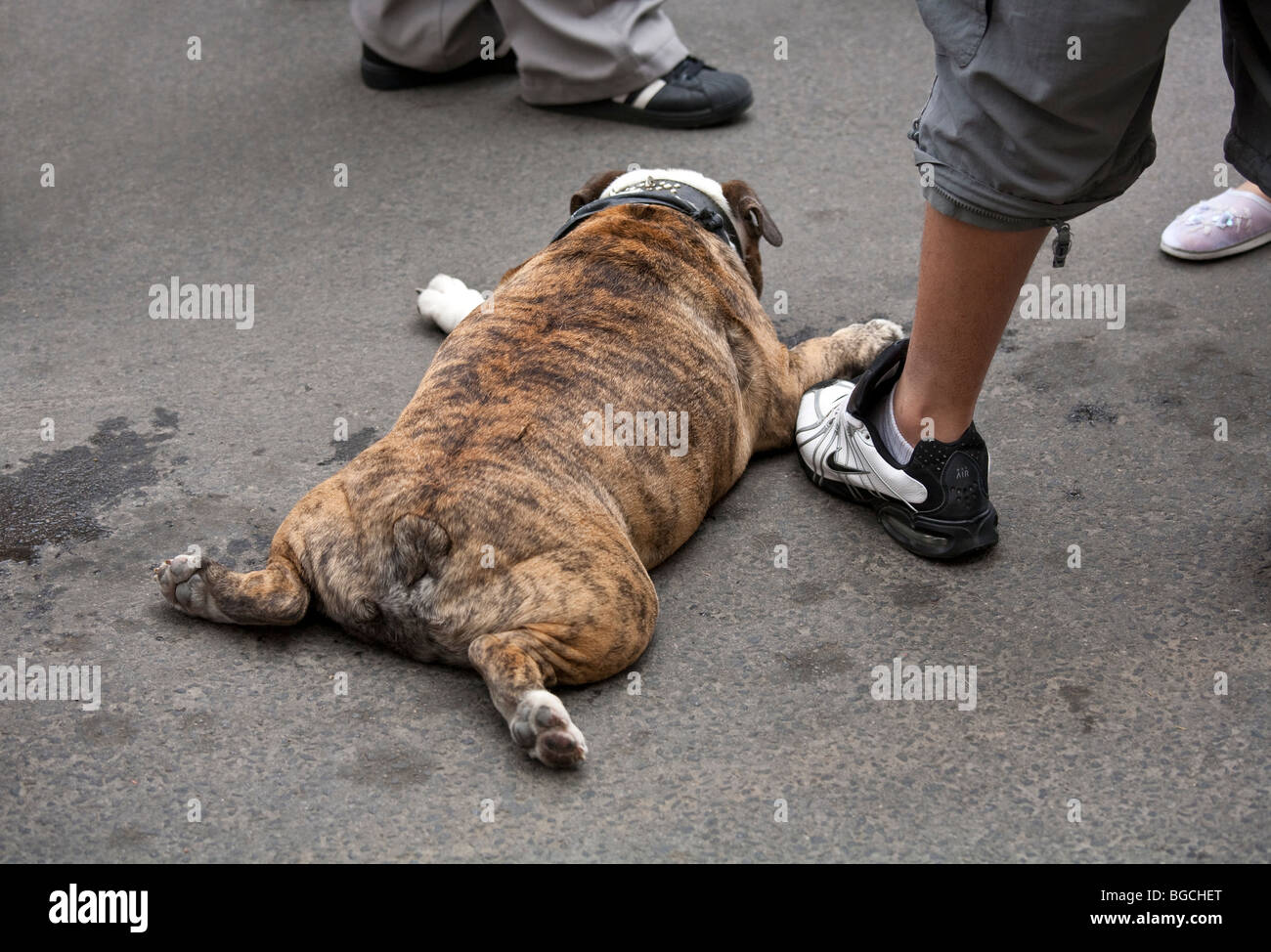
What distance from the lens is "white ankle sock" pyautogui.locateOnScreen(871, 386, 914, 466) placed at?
322 cm

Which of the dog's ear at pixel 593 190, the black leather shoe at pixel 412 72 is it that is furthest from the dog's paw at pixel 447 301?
the black leather shoe at pixel 412 72

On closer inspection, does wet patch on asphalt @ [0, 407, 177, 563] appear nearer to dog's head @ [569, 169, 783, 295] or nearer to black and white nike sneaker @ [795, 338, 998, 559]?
dog's head @ [569, 169, 783, 295]

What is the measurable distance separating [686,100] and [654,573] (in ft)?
9.60

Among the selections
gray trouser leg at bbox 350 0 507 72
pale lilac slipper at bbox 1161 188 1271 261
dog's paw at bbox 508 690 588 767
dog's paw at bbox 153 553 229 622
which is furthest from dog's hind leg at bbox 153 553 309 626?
gray trouser leg at bbox 350 0 507 72

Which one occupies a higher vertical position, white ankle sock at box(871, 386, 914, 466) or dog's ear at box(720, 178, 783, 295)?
dog's ear at box(720, 178, 783, 295)

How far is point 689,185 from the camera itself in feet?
12.1

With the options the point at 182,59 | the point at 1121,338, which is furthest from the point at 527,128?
the point at 1121,338

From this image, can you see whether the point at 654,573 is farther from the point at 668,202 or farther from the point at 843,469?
the point at 668,202

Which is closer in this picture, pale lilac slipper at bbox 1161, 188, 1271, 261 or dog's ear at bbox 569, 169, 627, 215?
dog's ear at bbox 569, 169, 627, 215

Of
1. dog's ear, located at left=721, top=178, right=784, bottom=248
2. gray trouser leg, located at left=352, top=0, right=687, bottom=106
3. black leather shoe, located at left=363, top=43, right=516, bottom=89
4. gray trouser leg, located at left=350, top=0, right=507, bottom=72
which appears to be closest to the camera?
dog's ear, located at left=721, top=178, right=784, bottom=248

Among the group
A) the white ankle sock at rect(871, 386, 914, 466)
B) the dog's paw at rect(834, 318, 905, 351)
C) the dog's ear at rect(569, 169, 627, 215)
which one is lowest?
the dog's paw at rect(834, 318, 905, 351)

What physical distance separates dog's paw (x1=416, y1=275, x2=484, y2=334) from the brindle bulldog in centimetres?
65

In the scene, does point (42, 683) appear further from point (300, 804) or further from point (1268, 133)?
point (1268, 133)

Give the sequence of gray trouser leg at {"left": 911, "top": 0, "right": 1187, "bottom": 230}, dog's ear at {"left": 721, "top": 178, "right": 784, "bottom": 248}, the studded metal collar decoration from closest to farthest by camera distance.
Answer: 1. gray trouser leg at {"left": 911, "top": 0, "right": 1187, "bottom": 230}
2. the studded metal collar decoration
3. dog's ear at {"left": 721, "top": 178, "right": 784, "bottom": 248}
